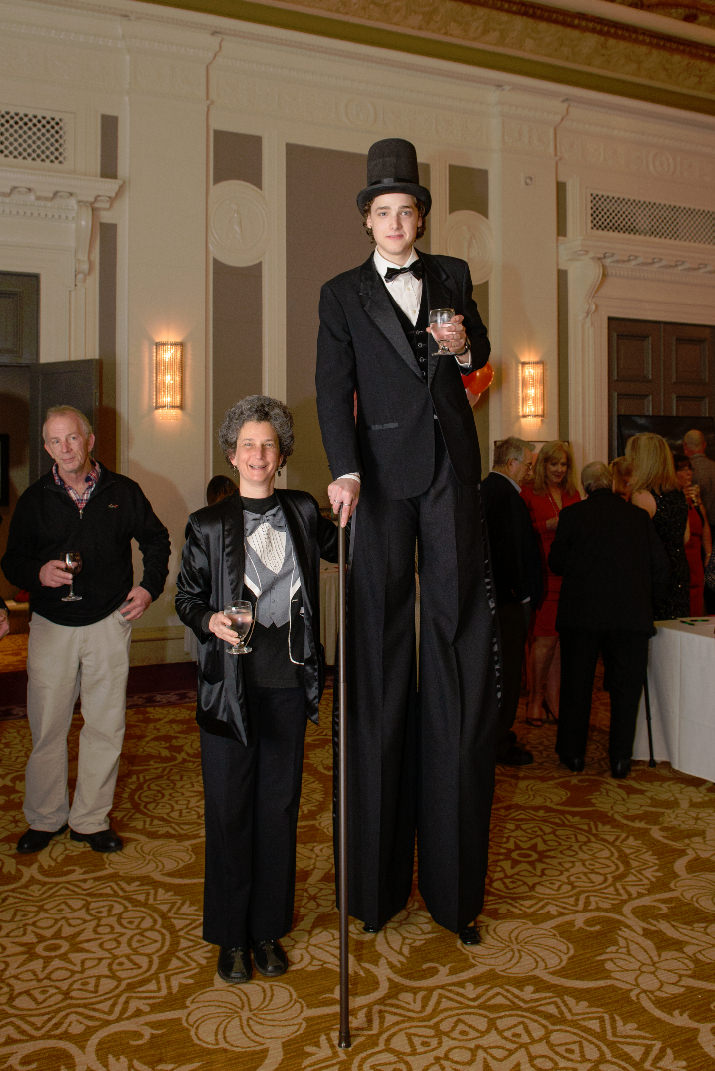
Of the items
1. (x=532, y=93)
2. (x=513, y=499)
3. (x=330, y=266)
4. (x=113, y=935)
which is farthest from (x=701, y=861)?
(x=532, y=93)

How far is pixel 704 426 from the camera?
27.5 feet

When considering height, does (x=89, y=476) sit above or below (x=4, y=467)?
below

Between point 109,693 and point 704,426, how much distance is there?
6.97 m

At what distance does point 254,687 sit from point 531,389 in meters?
5.83

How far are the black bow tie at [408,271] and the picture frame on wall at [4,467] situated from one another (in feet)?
16.9

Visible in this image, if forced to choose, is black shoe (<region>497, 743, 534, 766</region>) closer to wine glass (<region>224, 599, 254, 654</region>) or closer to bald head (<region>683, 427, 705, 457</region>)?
wine glass (<region>224, 599, 254, 654</region>)

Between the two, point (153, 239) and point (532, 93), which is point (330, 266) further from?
point (532, 93)

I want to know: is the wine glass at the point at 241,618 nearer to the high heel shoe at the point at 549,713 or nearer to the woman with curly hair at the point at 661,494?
the woman with curly hair at the point at 661,494

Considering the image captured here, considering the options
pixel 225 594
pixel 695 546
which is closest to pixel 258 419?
pixel 225 594

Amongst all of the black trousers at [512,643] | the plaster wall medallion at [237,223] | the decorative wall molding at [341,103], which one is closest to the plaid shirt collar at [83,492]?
the black trousers at [512,643]

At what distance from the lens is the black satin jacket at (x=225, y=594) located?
229 cm

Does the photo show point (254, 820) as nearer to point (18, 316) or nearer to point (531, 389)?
point (18, 316)

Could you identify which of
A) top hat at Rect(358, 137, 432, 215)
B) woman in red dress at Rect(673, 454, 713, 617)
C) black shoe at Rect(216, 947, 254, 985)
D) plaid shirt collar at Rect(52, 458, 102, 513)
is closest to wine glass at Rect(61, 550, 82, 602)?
plaid shirt collar at Rect(52, 458, 102, 513)

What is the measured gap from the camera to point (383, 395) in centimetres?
253
